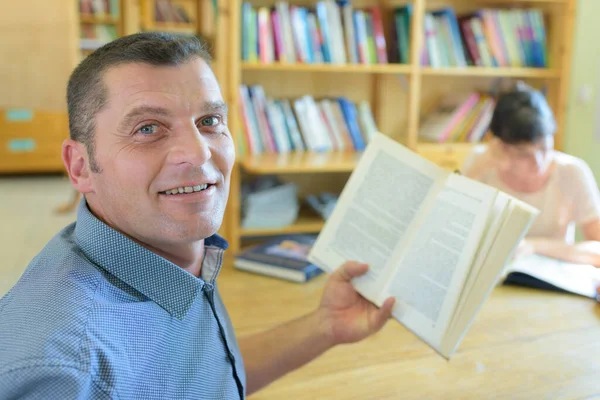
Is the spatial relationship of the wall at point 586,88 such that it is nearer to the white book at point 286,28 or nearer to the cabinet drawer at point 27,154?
the white book at point 286,28

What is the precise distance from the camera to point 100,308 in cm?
64

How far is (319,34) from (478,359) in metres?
1.79

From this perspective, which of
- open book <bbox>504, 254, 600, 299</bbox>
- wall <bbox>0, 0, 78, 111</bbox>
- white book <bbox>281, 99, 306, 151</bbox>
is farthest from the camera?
wall <bbox>0, 0, 78, 111</bbox>

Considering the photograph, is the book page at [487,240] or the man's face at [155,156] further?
the book page at [487,240]

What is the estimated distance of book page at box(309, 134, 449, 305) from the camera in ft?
3.31

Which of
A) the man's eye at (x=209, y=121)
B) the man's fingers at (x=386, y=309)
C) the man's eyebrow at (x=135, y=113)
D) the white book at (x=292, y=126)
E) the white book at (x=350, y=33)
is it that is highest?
the man's eyebrow at (x=135, y=113)

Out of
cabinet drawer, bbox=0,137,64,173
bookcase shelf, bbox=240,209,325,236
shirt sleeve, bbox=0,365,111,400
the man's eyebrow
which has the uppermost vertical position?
the man's eyebrow

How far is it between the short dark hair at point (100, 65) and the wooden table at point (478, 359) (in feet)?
1.76

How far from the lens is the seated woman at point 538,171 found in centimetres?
173

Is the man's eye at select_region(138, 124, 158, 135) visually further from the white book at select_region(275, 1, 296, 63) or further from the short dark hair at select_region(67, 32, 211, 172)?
the white book at select_region(275, 1, 296, 63)

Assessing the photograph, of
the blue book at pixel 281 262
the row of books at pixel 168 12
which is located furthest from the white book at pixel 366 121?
the row of books at pixel 168 12

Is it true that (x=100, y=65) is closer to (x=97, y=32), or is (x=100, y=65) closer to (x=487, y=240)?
(x=487, y=240)

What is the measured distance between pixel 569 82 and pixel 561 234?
1403 mm

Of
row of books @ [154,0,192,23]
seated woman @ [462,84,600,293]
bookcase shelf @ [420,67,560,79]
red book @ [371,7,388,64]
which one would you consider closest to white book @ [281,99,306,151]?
red book @ [371,7,388,64]
